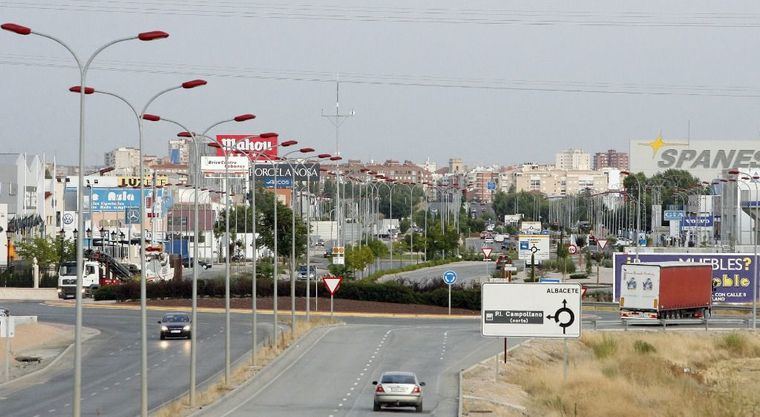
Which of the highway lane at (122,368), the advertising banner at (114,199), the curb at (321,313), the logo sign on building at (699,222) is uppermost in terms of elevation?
the advertising banner at (114,199)

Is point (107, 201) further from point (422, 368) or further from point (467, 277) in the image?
point (422, 368)

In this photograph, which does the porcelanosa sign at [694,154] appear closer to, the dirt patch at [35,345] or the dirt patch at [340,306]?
the dirt patch at [340,306]

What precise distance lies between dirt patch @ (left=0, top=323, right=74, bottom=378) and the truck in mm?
27431

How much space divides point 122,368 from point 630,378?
18.9 m

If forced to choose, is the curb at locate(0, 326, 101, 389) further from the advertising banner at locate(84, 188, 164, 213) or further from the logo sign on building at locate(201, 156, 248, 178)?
the logo sign on building at locate(201, 156, 248, 178)

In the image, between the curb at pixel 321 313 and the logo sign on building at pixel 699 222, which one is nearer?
the curb at pixel 321 313

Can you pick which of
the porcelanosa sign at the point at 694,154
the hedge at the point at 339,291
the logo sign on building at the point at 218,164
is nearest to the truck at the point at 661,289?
the hedge at the point at 339,291

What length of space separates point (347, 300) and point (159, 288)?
12.6 meters

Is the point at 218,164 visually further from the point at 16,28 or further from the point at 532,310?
the point at 16,28

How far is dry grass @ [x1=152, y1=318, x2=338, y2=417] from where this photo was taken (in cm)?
3591

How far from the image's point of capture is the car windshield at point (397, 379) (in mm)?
36647

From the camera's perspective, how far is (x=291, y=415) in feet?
114

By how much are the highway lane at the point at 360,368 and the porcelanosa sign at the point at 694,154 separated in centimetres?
10746

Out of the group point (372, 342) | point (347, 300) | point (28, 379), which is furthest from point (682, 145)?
point (28, 379)
